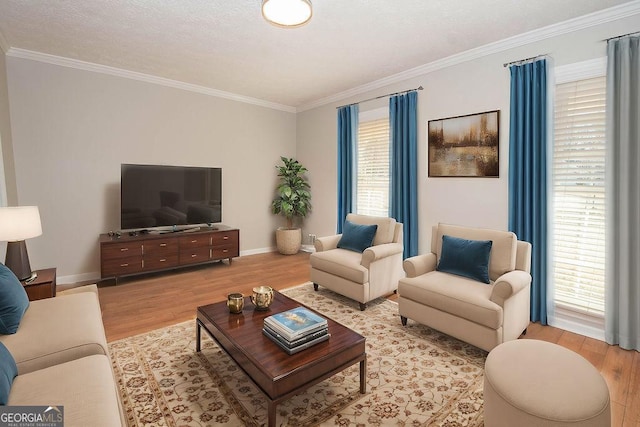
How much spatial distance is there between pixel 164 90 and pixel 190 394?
4448 mm

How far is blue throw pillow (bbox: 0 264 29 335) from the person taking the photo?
181 cm

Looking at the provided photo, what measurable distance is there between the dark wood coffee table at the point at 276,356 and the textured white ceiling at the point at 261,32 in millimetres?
2657

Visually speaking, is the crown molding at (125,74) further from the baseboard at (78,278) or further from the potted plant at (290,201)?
the baseboard at (78,278)

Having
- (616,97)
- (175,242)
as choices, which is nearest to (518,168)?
(616,97)

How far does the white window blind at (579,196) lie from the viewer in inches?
117

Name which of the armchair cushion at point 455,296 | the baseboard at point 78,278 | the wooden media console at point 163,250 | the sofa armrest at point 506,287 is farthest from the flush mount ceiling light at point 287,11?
the baseboard at point 78,278

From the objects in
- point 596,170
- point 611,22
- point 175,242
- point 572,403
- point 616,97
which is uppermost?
point 611,22

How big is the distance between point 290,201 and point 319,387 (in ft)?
13.9

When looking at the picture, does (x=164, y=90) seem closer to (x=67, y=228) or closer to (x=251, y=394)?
(x=67, y=228)

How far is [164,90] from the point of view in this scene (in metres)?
4.91

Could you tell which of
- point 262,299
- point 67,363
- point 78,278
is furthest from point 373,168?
point 78,278

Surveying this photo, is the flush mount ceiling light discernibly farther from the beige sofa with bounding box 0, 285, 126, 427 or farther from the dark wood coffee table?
the beige sofa with bounding box 0, 285, 126, 427

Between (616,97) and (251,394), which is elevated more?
(616,97)

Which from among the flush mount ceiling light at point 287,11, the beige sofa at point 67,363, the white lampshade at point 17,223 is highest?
the flush mount ceiling light at point 287,11
